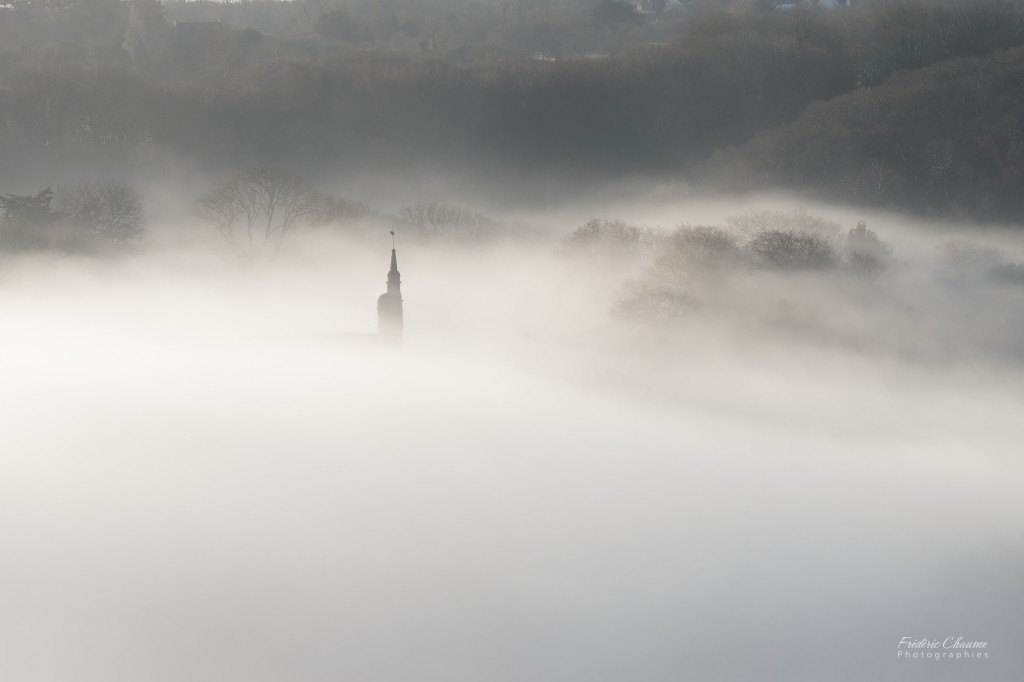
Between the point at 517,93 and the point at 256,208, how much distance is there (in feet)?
175

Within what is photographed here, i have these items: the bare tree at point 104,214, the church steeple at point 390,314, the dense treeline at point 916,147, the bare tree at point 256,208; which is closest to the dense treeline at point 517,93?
the dense treeline at point 916,147

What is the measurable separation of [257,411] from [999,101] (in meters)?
99.1

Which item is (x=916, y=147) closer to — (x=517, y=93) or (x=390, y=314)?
(x=517, y=93)

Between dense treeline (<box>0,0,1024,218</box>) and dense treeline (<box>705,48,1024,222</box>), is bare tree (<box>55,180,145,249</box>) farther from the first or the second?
dense treeline (<box>705,48,1024,222</box>)

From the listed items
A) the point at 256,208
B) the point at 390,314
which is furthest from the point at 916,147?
the point at 390,314

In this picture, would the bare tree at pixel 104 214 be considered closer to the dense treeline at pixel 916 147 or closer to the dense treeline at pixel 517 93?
the dense treeline at pixel 517 93

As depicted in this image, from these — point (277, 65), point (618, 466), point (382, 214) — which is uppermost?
point (277, 65)

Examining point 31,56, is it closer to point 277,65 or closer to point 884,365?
point 277,65

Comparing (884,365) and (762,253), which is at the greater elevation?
(762,253)

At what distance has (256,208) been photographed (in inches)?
5103

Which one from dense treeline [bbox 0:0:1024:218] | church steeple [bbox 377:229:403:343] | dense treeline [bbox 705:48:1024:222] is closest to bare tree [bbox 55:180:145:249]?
dense treeline [bbox 0:0:1024:218]

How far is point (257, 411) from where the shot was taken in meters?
89.1

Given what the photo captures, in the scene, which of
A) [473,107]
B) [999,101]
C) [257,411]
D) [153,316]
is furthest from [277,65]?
[257,411]

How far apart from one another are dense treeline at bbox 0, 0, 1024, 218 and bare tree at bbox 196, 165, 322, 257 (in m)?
28.5
